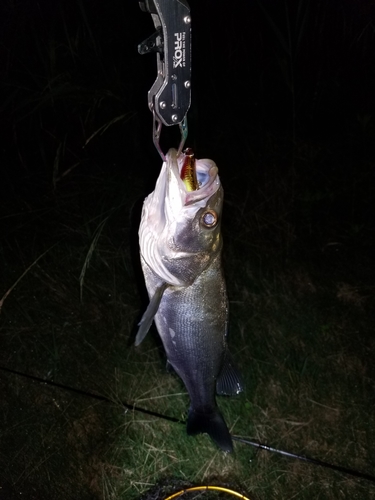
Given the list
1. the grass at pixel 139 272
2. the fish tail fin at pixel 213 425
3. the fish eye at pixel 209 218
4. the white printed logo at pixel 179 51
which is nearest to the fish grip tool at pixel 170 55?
the white printed logo at pixel 179 51

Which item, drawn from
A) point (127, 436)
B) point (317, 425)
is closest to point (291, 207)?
point (317, 425)

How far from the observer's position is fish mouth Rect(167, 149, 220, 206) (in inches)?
66.4

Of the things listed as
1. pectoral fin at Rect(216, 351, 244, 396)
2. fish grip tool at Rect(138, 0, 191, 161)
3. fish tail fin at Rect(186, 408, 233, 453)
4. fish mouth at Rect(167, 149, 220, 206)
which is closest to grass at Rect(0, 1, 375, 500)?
fish tail fin at Rect(186, 408, 233, 453)

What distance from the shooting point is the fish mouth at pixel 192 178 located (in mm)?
1686

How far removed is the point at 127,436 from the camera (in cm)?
331

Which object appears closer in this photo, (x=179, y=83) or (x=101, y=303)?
(x=179, y=83)

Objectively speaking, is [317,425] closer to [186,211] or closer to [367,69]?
[186,211]

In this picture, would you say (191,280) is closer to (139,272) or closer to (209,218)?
(209,218)

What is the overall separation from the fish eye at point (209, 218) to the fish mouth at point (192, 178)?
2.8 inches

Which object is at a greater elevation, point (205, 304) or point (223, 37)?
point (223, 37)

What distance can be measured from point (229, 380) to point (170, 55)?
1.44 meters

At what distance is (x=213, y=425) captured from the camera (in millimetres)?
2412

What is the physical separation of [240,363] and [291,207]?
1.38 meters

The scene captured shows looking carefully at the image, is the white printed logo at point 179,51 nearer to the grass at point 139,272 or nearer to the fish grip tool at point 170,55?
the fish grip tool at point 170,55
